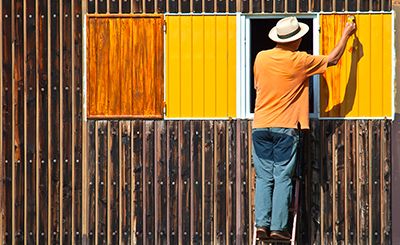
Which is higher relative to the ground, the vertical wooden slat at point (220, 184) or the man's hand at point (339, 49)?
the man's hand at point (339, 49)

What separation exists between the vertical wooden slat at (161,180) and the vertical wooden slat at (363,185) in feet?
6.49

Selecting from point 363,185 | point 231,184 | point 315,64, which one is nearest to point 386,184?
point 363,185

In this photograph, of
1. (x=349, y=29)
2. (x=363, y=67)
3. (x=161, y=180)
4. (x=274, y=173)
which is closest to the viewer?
(x=274, y=173)

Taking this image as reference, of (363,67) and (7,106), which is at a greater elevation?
(363,67)

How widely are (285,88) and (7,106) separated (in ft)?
9.44

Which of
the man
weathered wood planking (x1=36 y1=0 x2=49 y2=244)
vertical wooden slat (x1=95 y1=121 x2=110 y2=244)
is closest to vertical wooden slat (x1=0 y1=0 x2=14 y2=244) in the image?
weathered wood planking (x1=36 y1=0 x2=49 y2=244)

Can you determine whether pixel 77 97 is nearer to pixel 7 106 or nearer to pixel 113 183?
pixel 7 106

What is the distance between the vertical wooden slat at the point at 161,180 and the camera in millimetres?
12008

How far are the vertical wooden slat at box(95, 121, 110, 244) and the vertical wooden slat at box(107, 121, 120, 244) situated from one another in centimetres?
3

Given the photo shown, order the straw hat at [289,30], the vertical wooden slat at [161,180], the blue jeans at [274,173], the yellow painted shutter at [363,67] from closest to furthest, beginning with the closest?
the blue jeans at [274,173] → the straw hat at [289,30] → the yellow painted shutter at [363,67] → the vertical wooden slat at [161,180]

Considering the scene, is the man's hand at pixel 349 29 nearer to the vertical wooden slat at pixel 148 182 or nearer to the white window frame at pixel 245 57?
the white window frame at pixel 245 57

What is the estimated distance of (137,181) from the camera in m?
12.0

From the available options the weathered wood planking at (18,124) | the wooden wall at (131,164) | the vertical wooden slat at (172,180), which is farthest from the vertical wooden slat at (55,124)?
the vertical wooden slat at (172,180)

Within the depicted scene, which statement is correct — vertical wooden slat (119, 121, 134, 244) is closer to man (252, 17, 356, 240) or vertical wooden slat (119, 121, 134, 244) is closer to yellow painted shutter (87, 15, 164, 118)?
yellow painted shutter (87, 15, 164, 118)
